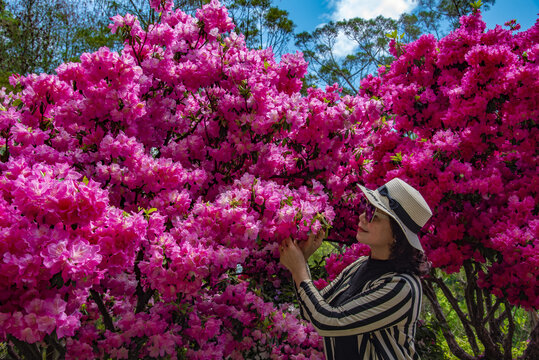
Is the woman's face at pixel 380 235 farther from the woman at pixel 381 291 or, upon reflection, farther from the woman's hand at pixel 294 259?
the woman's hand at pixel 294 259

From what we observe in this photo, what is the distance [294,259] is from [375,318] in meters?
0.57

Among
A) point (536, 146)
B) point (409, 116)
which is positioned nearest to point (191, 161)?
point (409, 116)

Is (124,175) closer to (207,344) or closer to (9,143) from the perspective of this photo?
(9,143)

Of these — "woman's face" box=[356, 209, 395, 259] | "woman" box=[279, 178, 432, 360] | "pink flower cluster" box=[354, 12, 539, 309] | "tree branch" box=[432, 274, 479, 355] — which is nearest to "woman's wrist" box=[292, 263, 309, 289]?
"woman" box=[279, 178, 432, 360]

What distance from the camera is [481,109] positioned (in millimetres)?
3361

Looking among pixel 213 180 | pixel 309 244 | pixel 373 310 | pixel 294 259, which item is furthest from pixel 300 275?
pixel 213 180

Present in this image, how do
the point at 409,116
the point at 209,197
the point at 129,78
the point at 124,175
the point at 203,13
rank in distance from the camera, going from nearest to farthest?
the point at 124,175 → the point at 129,78 → the point at 209,197 → the point at 203,13 → the point at 409,116

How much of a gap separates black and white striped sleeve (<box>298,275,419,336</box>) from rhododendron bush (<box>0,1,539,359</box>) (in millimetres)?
524

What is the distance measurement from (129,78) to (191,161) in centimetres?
73

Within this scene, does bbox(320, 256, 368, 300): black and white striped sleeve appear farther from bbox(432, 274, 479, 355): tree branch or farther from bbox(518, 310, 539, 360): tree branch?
bbox(518, 310, 539, 360): tree branch

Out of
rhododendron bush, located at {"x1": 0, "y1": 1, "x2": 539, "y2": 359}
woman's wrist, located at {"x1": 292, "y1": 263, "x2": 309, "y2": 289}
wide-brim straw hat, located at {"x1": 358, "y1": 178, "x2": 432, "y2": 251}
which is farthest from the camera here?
woman's wrist, located at {"x1": 292, "y1": 263, "x2": 309, "y2": 289}

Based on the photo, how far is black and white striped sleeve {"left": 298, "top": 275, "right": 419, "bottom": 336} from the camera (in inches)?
69.1

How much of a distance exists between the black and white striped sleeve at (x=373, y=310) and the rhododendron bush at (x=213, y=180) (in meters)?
0.52

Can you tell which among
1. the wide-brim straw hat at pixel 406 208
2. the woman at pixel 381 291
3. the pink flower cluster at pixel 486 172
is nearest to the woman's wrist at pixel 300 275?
the woman at pixel 381 291
